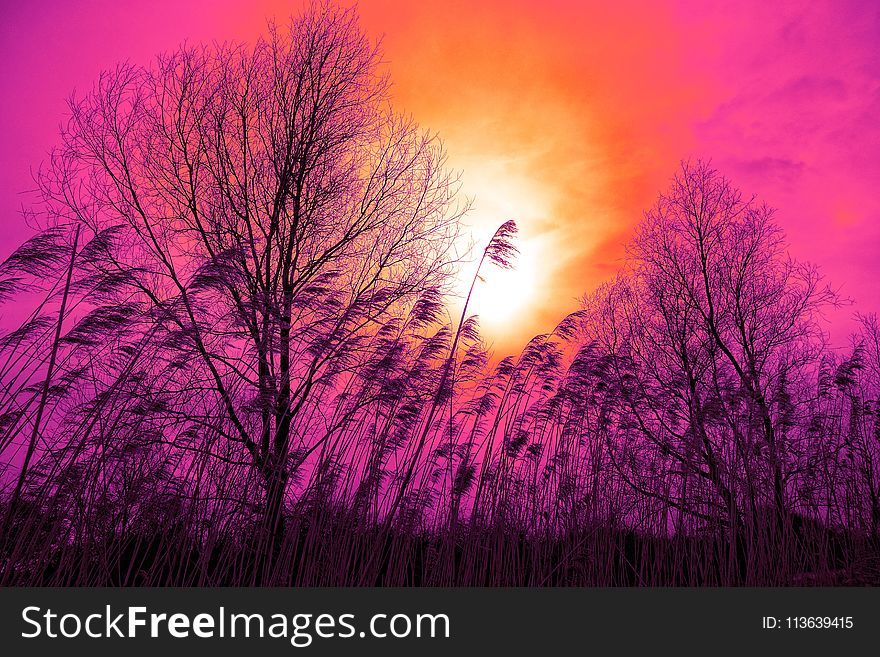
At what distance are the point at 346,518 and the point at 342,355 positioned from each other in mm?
1256

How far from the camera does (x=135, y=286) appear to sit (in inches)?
331

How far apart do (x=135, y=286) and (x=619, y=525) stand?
695 centimetres

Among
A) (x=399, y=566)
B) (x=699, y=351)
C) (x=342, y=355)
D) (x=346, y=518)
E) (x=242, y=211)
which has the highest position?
(x=242, y=211)

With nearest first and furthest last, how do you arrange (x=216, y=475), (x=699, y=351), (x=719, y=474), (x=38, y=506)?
(x=38, y=506) → (x=216, y=475) → (x=719, y=474) → (x=699, y=351)

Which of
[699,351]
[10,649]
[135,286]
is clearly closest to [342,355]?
[10,649]

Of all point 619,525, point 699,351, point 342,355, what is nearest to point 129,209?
point 342,355

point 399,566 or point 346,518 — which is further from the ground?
point 346,518

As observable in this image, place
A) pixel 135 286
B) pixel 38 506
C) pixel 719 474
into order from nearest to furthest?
pixel 38 506 < pixel 719 474 < pixel 135 286

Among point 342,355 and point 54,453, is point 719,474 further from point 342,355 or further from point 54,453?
point 54,453

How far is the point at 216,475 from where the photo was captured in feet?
14.6

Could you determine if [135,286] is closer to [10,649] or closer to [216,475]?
[216,475]

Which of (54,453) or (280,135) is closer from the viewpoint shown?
(54,453)

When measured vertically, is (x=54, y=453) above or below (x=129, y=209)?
below

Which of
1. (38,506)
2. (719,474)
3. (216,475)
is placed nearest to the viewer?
(38,506)
